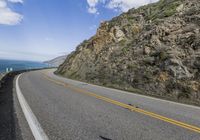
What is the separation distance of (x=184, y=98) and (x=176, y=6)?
575 inches

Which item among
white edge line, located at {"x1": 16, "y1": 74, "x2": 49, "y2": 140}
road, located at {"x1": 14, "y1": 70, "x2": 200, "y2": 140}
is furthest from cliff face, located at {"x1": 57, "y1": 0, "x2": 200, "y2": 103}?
white edge line, located at {"x1": 16, "y1": 74, "x2": 49, "y2": 140}

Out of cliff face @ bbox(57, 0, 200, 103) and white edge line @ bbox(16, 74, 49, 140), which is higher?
cliff face @ bbox(57, 0, 200, 103)

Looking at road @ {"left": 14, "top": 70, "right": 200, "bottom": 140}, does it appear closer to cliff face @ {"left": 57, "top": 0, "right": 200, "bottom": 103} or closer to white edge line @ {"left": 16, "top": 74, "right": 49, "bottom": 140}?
white edge line @ {"left": 16, "top": 74, "right": 49, "bottom": 140}

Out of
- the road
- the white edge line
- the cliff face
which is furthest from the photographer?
the cliff face

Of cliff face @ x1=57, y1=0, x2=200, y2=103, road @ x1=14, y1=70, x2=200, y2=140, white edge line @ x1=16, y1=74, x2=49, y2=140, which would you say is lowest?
road @ x1=14, y1=70, x2=200, y2=140

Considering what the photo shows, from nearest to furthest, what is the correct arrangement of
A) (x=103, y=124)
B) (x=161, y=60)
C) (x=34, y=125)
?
1. (x=34, y=125)
2. (x=103, y=124)
3. (x=161, y=60)

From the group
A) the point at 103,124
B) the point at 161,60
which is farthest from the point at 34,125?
the point at 161,60

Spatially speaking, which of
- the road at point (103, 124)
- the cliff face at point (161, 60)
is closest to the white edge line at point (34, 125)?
the road at point (103, 124)

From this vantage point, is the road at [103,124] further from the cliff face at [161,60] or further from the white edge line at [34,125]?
the cliff face at [161,60]

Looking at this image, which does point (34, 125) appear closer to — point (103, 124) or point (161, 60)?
point (103, 124)

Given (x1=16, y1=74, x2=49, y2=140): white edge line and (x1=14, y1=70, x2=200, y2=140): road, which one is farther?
(x1=14, y1=70, x2=200, y2=140): road

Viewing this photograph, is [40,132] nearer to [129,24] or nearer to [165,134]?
[165,134]

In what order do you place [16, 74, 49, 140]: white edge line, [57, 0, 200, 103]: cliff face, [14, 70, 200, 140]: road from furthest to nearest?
[57, 0, 200, 103]: cliff face < [14, 70, 200, 140]: road < [16, 74, 49, 140]: white edge line

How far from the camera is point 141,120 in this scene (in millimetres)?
7188
